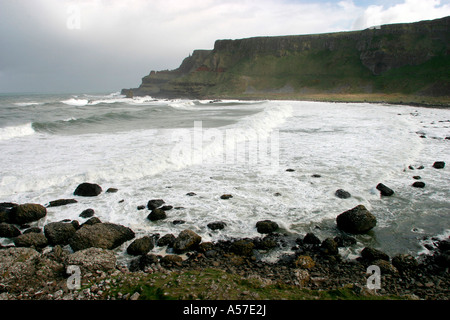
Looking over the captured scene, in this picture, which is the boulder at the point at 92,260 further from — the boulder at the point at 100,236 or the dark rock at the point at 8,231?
the dark rock at the point at 8,231


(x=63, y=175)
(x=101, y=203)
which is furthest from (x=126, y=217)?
(x=63, y=175)

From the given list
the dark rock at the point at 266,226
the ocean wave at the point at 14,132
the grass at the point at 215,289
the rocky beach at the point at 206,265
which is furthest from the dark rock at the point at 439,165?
the ocean wave at the point at 14,132

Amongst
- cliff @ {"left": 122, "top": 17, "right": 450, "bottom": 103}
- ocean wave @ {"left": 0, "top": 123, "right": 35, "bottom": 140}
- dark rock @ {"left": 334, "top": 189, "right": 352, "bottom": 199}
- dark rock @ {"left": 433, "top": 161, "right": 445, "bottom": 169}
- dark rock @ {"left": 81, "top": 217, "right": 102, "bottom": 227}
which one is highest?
cliff @ {"left": 122, "top": 17, "right": 450, "bottom": 103}

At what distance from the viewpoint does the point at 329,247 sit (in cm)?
536

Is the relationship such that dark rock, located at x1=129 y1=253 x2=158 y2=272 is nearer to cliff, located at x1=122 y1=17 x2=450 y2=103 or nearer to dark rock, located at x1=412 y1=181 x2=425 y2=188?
dark rock, located at x1=412 y1=181 x2=425 y2=188

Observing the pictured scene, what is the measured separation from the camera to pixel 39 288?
13.9 feet

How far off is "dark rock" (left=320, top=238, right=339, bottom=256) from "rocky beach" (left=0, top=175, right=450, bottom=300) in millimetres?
18

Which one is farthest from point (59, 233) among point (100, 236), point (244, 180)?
point (244, 180)

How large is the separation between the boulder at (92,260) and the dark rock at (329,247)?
3827mm

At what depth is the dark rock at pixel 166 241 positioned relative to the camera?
5688mm

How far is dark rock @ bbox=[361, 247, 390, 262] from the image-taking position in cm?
500

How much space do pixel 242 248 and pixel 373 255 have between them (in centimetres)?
232

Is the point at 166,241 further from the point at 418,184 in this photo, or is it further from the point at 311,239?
the point at 418,184

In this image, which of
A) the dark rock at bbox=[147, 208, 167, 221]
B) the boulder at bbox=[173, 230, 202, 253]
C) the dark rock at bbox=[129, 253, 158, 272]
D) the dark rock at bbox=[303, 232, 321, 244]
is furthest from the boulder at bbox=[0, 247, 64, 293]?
the dark rock at bbox=[303, 232, 321, 244]
